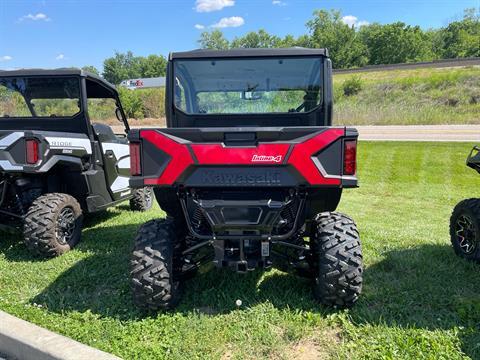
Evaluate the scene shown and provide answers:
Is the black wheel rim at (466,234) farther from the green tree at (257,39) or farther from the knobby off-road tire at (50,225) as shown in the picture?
the green tree at (257,39)

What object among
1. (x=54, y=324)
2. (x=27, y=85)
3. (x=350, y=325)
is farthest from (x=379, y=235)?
(x=27, y=85)

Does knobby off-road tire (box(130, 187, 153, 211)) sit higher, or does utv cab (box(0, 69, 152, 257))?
utv cab (box(0, 69, 152, 257))

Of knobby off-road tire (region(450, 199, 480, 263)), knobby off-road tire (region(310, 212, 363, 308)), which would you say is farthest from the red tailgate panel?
knobby off-road tire (region(450, 199, 480, 263))

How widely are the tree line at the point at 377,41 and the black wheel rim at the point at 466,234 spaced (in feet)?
211

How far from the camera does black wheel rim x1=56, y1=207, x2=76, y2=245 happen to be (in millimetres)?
4574

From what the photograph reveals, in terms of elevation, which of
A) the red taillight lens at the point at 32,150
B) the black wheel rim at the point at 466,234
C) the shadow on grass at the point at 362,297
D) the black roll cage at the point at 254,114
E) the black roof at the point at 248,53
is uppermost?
the black roof at the point at 248,53

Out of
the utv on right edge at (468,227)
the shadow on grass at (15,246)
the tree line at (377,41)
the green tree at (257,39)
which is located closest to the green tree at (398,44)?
the tree line at (377,41)

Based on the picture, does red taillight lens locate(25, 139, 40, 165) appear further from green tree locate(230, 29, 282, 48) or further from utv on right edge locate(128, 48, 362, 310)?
green tree locate(230, 29, 282, 48)

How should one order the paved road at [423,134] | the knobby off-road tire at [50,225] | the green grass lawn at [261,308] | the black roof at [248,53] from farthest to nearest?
the paved road at [423,134] → the knobby off-road tire at [50,225] → the black roof at [248,53] → the green grass lawn at [261,308]

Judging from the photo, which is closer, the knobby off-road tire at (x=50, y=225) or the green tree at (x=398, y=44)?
the knobby off-road tire at (x=50, y=225)

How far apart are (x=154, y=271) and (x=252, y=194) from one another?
927 millimetres

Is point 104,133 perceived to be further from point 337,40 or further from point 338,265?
point 337,40

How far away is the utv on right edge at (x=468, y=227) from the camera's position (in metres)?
4.07

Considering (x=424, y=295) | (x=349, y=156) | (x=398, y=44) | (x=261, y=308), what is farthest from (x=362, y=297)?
(x=398, y=44)
